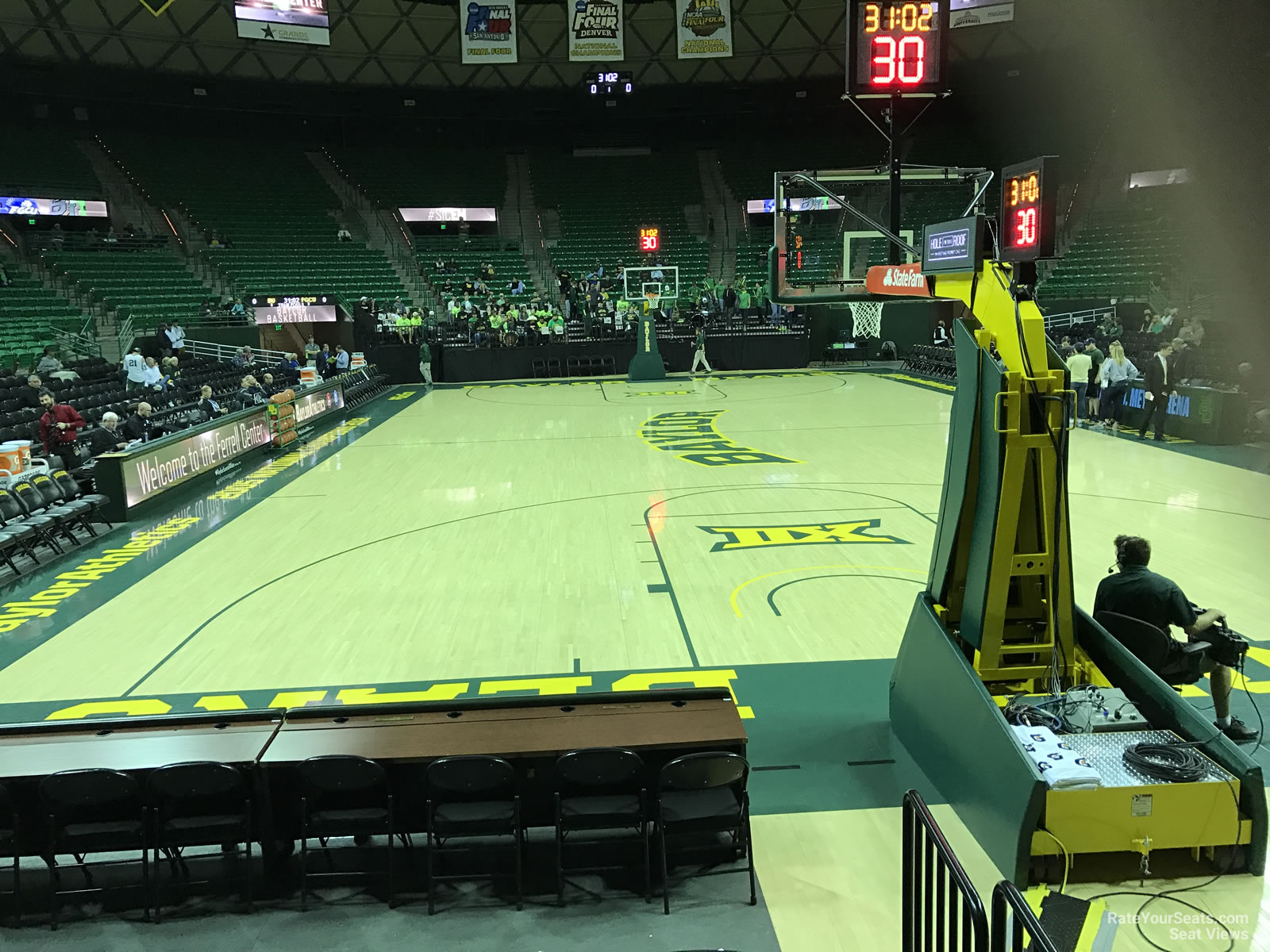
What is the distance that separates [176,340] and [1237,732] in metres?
26.0

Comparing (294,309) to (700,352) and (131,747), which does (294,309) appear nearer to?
(700,352)

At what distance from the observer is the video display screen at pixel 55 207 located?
3056 centimetres

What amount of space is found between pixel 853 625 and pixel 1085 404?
43.5ft

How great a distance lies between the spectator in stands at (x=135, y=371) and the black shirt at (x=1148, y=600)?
63.7ft

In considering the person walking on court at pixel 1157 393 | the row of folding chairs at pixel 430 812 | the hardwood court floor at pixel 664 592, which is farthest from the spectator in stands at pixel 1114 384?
the row of folding chairs at pixel 430 812

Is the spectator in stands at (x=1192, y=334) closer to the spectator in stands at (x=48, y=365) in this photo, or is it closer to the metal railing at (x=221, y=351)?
the metal railing at (x=221, y=351)

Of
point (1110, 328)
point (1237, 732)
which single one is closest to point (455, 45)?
point (1110, 328)

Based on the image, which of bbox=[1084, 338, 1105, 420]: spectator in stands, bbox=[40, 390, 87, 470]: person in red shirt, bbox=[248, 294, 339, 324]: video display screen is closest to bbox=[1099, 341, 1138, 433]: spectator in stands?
bbox=[1084, 338, 1105, 420]: spectator in stands

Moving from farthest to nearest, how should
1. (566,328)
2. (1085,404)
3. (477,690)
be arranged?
(566,328), (1085,404), (477,690)

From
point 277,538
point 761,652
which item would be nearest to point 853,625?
point 761,652

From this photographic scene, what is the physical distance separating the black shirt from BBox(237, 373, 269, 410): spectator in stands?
15.5 metres

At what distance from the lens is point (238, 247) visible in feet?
113

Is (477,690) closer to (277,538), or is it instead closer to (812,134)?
(277,538)

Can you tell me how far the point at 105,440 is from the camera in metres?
13.6
